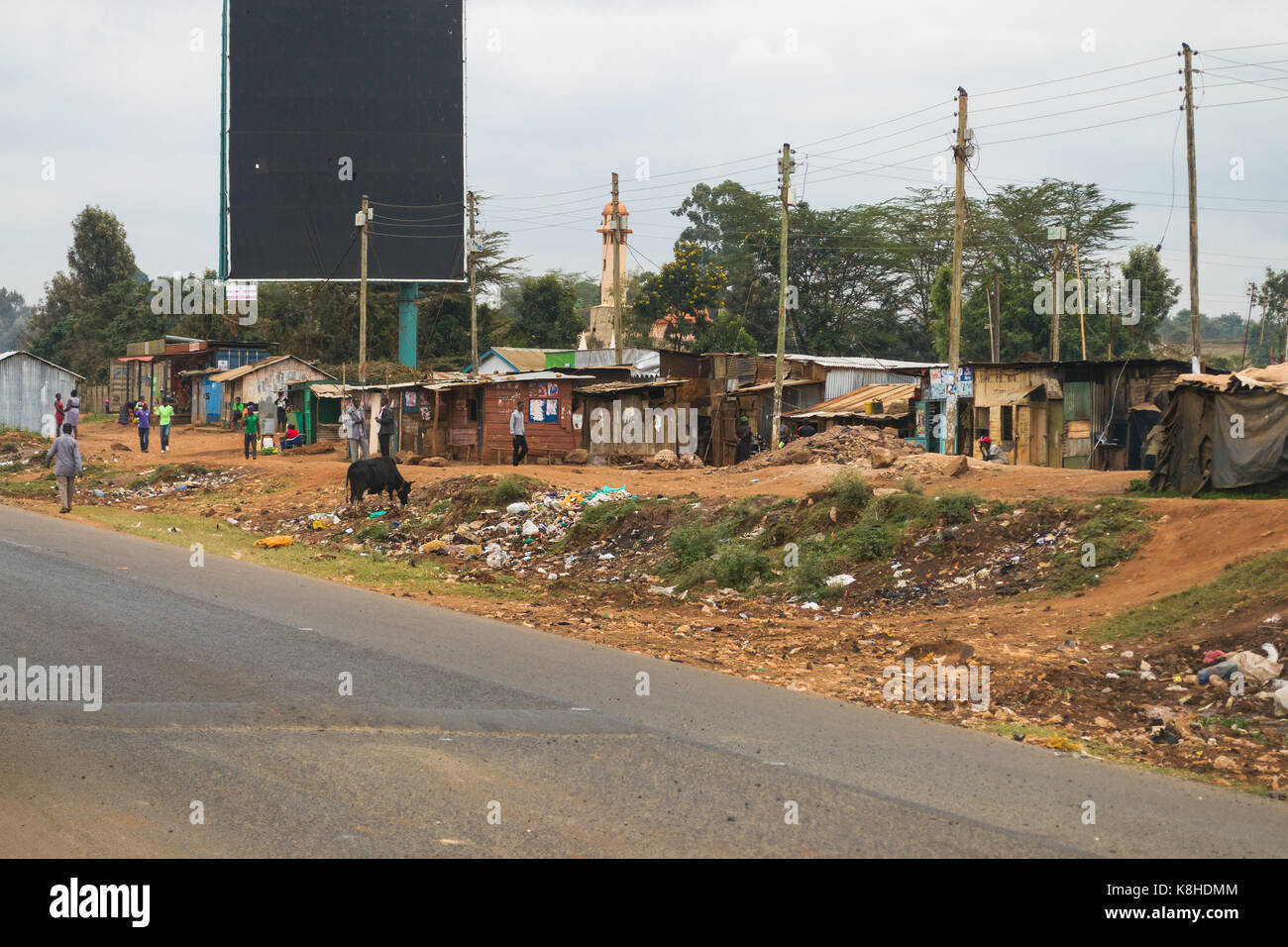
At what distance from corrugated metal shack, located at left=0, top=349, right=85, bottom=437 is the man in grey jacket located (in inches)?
981

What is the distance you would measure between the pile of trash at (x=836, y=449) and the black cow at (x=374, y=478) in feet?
31.4

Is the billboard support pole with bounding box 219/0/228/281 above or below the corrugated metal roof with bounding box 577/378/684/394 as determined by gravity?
above

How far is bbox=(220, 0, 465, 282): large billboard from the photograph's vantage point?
1837 inches

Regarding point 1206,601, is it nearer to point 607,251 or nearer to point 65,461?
point 65,461

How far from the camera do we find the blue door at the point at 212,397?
166 feet

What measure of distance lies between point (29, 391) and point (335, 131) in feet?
52.9

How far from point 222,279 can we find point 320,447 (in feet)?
42.0

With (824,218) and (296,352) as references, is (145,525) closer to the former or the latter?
(296,352)

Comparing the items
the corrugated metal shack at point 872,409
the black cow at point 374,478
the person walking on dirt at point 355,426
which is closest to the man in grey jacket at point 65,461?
the black cow at point 374,478

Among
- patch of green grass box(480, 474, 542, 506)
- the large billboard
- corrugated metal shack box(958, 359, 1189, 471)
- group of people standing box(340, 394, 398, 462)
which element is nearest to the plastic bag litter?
patch of green grass box(480, 474, 542, 506)

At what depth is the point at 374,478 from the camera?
2298 cm

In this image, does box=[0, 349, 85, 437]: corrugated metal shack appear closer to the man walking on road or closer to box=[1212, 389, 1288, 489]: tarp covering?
the man walking on road

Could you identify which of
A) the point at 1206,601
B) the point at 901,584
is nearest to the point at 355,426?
the point at 901,584
